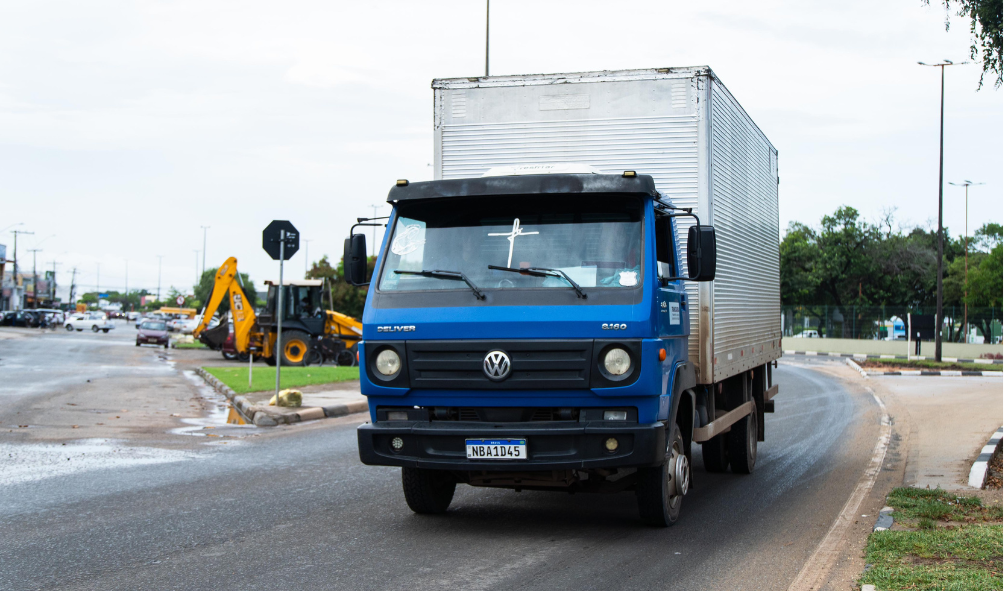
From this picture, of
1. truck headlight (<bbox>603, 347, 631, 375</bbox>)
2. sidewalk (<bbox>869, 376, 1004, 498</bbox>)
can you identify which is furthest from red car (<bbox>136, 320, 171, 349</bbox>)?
truck headlight (<bbox>603, 347, 631, 375</bbox>)

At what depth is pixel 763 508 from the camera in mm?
8227

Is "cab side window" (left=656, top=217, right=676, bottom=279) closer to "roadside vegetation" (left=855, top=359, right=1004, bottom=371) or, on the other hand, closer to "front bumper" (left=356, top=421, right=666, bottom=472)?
"front bumper" (left=356, top=421, right=666, bottom=472)

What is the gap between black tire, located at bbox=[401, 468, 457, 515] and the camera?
7309mm

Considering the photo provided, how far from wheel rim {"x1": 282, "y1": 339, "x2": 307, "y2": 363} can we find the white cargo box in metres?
22.9

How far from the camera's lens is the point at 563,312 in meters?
6.30

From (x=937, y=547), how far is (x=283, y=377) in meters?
17.5

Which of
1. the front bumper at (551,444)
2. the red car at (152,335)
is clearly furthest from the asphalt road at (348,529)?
the red car at (152,335)

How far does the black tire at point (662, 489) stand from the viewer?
685cm

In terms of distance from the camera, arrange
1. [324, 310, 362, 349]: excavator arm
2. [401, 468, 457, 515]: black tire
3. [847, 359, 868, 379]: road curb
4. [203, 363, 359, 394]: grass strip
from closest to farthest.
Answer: [401, 468, 457, 515]: black tire, [203, 363, 359, 394]: grass strip, [847, 359, 868, 379]: road curb, [324, 310, 362, 349]: excavator arm

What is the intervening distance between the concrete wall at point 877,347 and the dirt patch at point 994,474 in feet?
119

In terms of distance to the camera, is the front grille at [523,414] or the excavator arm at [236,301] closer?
the front grille at [523,414]

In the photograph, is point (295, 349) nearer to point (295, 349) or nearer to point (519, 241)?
point (295, 349)

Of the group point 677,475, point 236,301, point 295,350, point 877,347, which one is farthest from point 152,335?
point 677,475

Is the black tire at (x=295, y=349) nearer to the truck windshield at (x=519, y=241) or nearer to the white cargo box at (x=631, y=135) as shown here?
the white cargo box at (x=631, y=135)
